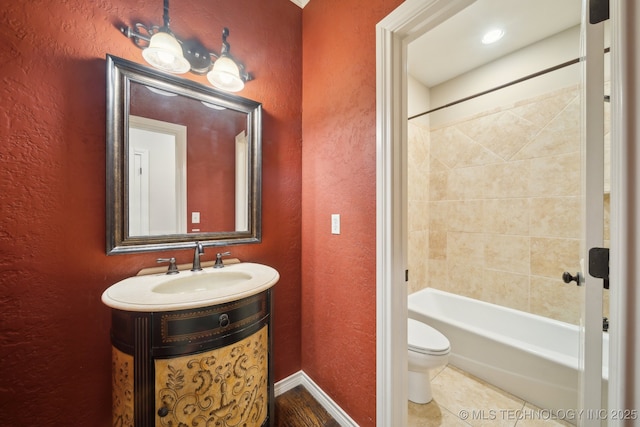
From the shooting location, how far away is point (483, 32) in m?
1.76

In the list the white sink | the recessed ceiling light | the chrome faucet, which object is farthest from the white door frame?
the recessed ceiling light

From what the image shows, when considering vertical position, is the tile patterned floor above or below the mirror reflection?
below

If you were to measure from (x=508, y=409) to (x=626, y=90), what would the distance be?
1869mm

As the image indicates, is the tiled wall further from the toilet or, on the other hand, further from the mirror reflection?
the mirror reflection

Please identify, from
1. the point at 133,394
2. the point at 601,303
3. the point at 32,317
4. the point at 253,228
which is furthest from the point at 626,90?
the point at 32,317

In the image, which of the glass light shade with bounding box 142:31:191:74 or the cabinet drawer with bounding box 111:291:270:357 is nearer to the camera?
the cabinet drawer with bounding box 111:291:270:357

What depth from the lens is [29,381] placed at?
88 cm

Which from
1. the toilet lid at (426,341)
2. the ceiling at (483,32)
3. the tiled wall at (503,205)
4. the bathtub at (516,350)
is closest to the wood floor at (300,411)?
the toilet lid at (426,341)

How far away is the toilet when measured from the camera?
1.38m

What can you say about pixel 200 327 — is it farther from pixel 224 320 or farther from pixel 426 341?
pixel 426 341

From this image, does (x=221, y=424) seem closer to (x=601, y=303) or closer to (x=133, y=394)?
(x=133, y=394)

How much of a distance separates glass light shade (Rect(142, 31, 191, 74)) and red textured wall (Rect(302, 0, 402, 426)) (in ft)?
2.46

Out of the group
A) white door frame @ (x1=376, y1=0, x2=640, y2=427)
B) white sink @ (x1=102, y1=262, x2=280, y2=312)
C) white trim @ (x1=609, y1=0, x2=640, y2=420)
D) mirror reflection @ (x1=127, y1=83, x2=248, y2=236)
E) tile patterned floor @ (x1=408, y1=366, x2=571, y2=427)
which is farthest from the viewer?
→ tile patterned floor @ (x1=408, y1=366, x2=571, y2=427)

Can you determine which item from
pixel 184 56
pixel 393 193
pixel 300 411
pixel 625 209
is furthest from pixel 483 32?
pixel 300 411
